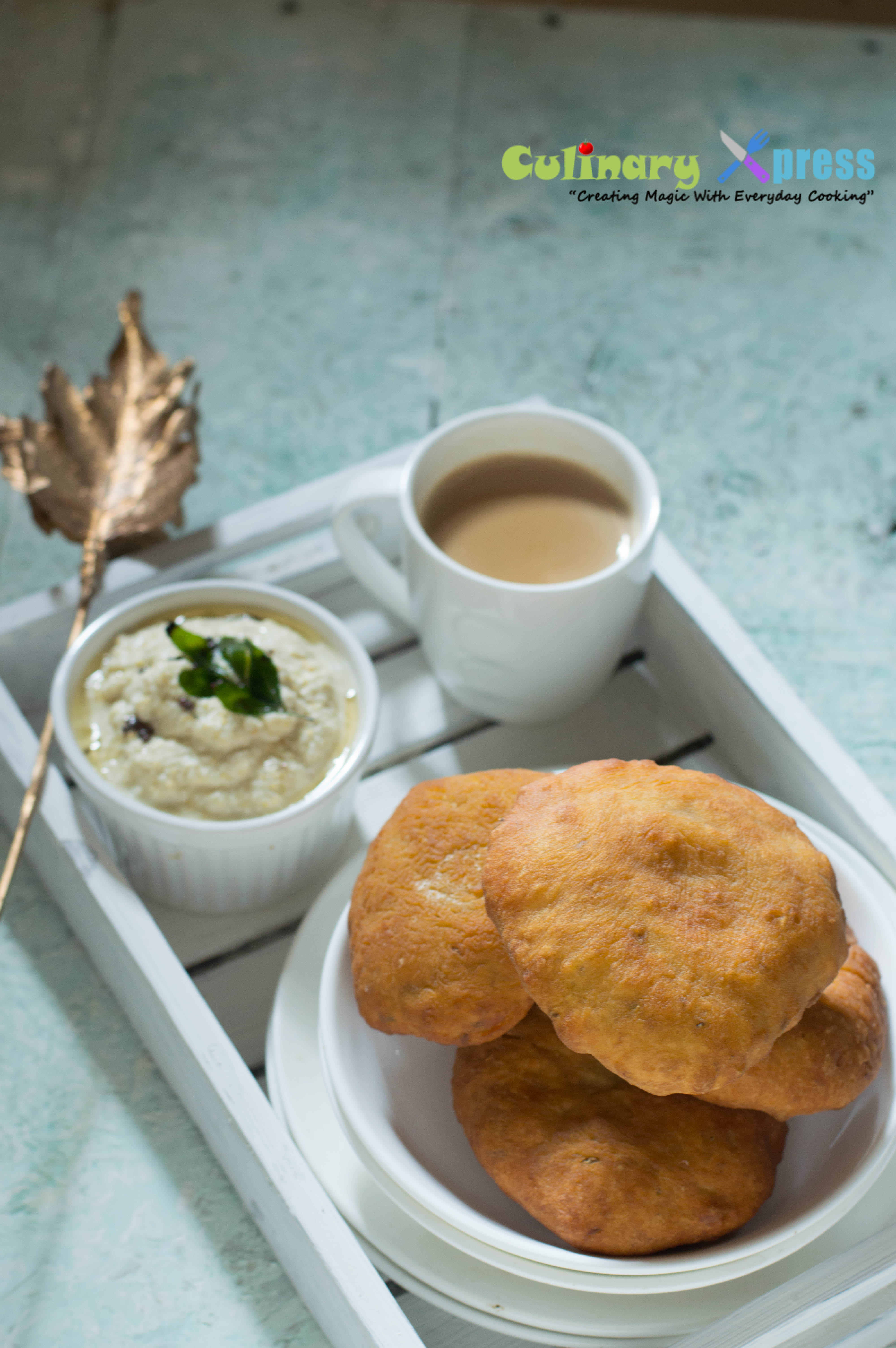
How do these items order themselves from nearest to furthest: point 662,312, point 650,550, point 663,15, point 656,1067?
point 656,1067, point 650,550, point 662,312, point 663,15

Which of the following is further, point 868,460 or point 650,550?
point 868,460

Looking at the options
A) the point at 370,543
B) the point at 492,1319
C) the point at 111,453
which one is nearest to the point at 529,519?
the point at 370,543

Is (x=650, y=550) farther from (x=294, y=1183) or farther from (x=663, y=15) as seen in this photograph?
(x=663, y=15)

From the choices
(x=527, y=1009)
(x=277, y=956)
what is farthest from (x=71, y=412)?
(x=527, y=1009)

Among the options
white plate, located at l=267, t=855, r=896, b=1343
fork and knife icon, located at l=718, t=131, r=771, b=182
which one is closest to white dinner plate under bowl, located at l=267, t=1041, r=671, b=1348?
white plate, located at l=267, t=855, r=896, b=1343

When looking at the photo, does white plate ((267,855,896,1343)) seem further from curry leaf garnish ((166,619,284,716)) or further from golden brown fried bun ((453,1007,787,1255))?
curry leaf garnish ((166,619,284,716))

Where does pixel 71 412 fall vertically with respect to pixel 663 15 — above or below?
below

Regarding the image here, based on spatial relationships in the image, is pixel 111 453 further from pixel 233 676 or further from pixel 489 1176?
pixel 489 1176
